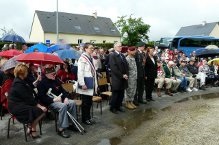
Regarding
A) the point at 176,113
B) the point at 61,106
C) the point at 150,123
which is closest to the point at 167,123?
the point at 150,123

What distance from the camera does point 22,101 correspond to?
7.54m

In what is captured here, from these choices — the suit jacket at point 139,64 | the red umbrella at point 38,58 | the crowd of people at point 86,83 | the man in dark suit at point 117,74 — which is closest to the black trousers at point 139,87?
the crowd of people at point 86,83

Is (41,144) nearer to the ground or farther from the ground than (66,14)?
nearer to the ground

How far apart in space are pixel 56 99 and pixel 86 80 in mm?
1042

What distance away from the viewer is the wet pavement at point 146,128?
25.3 ft

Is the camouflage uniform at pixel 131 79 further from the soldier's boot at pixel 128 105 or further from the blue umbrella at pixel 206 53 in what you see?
the blue umbrella at pixel 206 53

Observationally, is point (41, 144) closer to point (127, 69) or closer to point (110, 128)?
point (110, 128)

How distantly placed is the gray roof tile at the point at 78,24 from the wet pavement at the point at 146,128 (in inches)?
2104

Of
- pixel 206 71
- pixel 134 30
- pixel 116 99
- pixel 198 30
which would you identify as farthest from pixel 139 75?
pixel 198 30

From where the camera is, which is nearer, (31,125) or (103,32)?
(31,125)

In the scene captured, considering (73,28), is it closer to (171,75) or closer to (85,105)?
(171,75)

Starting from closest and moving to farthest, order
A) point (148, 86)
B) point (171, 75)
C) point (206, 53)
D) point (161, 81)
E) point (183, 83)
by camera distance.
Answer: point (148, 86)
point (161, 81)
point (171, 75)
point (183, 83)
point (206, 53)

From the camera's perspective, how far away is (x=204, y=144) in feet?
24.4

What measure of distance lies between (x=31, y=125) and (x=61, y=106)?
0.78 m
